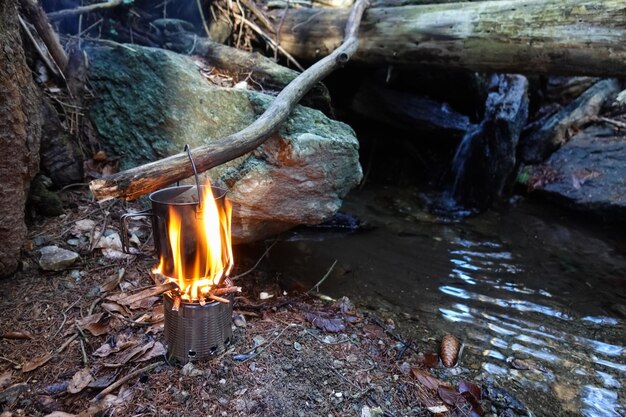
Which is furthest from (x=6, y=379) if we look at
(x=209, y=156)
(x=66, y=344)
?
(x=209, y=156)

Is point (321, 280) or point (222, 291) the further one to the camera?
point (321, 280)

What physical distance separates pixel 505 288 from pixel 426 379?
2.02 meters

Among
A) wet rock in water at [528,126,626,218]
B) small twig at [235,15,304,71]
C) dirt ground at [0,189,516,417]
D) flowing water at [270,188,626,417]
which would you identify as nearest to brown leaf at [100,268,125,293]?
dirt ground at [0,189,516,417]

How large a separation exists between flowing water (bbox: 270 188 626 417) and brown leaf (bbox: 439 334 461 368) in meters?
0.07

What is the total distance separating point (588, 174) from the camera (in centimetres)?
640

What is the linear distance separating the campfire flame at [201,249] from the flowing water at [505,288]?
62.0 inches

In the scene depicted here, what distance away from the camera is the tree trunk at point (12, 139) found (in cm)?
244

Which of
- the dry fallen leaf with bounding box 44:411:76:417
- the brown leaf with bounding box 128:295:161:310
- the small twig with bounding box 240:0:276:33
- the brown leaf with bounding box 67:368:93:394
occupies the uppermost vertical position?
the small twig with bounding box 240:0:276:33

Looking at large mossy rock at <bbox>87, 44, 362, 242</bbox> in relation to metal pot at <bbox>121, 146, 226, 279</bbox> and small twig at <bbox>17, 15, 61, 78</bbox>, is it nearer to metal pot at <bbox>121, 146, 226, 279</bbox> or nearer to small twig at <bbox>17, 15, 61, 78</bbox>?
small twig at <bbox>17, 15, 61, 78</bbox>

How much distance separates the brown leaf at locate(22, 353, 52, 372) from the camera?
2.15m

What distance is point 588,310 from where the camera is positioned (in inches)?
Answer: 149

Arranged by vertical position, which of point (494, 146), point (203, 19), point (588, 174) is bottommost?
point (588, 174)

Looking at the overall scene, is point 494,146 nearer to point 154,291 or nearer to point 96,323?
point 154,291

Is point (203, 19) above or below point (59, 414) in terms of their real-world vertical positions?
above
